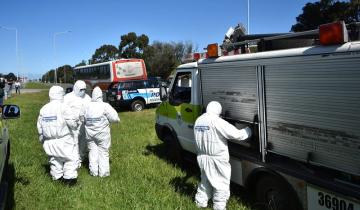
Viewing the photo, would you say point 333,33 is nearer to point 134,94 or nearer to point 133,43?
point 134,94

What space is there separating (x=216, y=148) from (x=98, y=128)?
2770 millimetres

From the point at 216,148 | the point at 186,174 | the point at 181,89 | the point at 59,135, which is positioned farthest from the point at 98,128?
the point at 216,148

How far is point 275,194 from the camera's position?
4.88 metres

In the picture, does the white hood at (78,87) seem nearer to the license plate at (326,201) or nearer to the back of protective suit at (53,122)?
the back of protective suit at (53,122)

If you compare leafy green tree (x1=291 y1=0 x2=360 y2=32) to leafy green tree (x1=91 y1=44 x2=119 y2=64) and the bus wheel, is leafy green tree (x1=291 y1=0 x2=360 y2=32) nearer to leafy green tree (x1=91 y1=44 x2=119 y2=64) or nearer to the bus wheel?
the bus wheel

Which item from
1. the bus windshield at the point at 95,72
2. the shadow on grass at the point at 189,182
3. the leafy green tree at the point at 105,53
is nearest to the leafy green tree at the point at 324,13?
the bus windshield at the point at 95,72

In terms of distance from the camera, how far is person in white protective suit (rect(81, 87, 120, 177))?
708 centimetres

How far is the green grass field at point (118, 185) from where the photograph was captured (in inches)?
238

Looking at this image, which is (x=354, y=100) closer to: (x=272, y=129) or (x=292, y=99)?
(x=292, y=99)

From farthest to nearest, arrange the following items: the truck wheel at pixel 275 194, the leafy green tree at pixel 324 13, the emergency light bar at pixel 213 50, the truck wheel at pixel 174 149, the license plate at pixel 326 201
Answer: the leafy green tree at pixel 324 13 → the truck wheel at pixel 174 149 → the emergency light bar at pixel 213 50 → the truck wheel at pixel 275 194 → the license plate at pixel 326 201

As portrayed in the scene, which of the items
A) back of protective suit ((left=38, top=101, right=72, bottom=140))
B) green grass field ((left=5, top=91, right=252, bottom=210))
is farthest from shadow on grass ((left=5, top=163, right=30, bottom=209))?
back of protective suit ((left=38, top=101, right=72, bottom=140))

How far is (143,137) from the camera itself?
1164cm

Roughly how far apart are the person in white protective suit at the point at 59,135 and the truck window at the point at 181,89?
1990mm

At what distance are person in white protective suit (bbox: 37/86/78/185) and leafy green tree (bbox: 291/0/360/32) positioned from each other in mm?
23020
